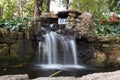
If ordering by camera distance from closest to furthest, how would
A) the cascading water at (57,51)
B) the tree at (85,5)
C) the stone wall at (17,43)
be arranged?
the stone wall at (17,43)
the cascading water at (57,51)
the tree at (85,5)

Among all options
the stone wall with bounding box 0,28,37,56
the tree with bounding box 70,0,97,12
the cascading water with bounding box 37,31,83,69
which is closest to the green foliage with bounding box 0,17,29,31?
the stone wall with bounding box 0,28,37,56

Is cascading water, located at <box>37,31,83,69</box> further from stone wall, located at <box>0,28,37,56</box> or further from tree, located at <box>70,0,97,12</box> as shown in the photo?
tree, located at <box>70,0,97,12</box>

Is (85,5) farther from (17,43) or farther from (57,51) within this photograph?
(17,43)

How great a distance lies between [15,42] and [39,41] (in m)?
1.15

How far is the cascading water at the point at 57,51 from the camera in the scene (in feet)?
33.8

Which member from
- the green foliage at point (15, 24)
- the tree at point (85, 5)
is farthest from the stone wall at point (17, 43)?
the tree at point (85, 5)

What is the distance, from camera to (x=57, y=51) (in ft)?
34.2

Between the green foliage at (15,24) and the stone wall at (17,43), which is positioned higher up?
the green foliage at (15,24)

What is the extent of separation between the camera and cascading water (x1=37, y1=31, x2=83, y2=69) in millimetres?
10308

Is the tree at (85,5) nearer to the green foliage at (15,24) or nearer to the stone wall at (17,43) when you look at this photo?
the green foliage at (15,24)

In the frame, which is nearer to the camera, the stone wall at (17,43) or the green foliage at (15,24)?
the stone wall at (17,43)

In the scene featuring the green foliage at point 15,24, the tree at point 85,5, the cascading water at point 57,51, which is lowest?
the cascading water at point 57,51

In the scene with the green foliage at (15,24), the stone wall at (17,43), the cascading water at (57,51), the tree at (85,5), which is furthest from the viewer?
the tree at (85,5)

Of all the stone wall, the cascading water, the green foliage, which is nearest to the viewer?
the stone wall
